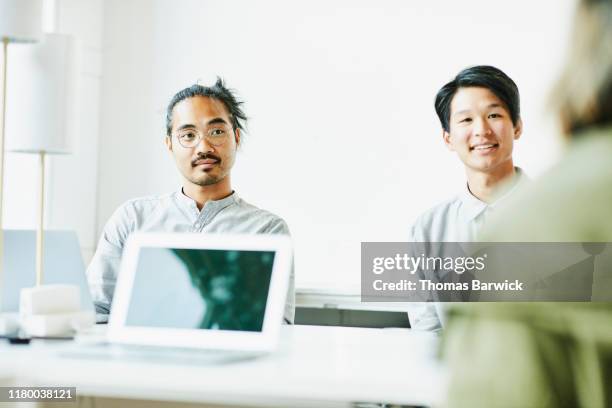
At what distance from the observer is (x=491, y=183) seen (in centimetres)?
263

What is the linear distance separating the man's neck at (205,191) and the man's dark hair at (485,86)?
31.6 inches

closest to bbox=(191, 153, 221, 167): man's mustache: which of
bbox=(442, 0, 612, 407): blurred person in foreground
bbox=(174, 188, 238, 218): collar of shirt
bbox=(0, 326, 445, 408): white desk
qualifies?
bbox=(174, 188, 238, 218): collar of shirt

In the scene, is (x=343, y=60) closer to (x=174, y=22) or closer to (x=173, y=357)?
(x=174, y=22)

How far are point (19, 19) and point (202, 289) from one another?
0.74m

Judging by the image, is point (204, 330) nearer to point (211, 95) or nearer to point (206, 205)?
point (206, 205)

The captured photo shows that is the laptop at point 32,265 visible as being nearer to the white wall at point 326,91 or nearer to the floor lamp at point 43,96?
the floor lamp at point 43,96

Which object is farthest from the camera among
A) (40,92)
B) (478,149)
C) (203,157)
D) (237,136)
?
(237,136)

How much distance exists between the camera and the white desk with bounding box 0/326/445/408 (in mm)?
1172

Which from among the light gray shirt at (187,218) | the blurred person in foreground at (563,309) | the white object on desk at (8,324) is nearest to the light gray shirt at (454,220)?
the light gray shirt at (187,218)

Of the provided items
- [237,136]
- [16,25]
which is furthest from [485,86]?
[16,25]

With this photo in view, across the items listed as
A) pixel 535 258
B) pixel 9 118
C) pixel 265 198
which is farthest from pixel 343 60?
pixel 535 258

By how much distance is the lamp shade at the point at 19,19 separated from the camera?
1.72 metres

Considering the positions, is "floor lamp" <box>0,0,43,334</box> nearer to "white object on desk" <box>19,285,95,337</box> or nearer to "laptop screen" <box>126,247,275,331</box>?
"white object on desk" <box>19,285,95,337</box>

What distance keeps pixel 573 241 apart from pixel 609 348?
0.08m
